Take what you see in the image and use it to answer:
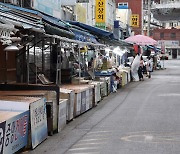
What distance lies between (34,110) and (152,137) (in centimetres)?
287

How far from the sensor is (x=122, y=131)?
35.5 feet

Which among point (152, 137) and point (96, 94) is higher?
point (96, 94)

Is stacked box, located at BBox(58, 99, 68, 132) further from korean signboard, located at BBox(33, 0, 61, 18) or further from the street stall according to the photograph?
korean signboard, located at BBox(33, 0, 61, 18)

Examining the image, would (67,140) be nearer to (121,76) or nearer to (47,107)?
(47,107)

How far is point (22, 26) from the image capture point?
30.1 ft

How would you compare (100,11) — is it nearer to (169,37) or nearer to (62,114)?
(62,114)

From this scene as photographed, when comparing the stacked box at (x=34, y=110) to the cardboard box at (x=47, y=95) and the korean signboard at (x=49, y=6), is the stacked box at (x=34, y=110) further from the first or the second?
the korean signboard at (x=49, y=6)

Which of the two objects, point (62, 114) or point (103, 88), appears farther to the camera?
point (103, 88)

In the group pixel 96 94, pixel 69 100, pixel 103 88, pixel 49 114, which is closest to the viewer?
pixel 49 114

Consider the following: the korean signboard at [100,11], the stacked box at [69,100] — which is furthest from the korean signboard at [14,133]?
the korean signboard at [100,11]

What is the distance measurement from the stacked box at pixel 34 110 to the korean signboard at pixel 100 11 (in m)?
25.3

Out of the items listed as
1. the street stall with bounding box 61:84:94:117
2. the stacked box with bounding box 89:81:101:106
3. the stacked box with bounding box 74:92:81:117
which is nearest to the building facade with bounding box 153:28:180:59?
the stacked box with bounding box 89:81:101:106

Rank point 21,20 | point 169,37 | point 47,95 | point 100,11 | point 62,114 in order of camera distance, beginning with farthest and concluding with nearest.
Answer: point 169,37
point 100,11
point 62,114
point 47,95
point 21,20

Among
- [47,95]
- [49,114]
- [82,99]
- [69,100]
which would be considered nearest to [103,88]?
[82,99]
